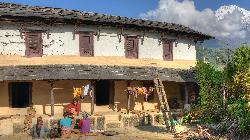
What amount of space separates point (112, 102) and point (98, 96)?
42.7 inches

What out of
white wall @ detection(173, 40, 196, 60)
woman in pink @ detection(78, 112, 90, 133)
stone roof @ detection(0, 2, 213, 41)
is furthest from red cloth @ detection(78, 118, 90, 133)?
white wall @ detection(173, 40, 196, 60)

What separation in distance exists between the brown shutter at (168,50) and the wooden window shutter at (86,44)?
632cm

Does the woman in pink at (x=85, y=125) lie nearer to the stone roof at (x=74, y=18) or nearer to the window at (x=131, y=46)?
the stone roof at (x=74, y=18)

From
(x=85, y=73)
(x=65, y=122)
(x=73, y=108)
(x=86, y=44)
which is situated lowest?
(x=65, y=122)

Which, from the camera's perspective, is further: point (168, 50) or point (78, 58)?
point (168, 50)

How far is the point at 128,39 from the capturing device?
89.1 feet

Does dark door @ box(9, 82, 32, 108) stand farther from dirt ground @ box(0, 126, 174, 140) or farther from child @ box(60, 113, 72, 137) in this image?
child @ box(60, 113, 72, 137)

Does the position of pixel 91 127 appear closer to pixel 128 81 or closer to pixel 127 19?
pixel 128 81

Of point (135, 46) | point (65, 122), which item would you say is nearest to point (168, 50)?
point (135, 46)

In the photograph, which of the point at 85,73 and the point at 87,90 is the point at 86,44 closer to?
the point at 85,73

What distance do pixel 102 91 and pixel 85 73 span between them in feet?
10.5

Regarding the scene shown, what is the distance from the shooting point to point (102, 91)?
26734mm

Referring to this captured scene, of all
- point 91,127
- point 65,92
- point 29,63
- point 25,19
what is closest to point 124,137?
point 91,127

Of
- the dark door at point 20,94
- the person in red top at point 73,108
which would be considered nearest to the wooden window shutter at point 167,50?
the person in red top at point 73,108
